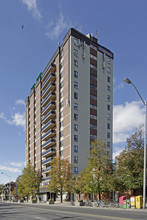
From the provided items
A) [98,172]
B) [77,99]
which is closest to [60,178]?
[98,172]

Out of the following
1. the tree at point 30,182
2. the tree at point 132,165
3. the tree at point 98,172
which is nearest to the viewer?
the tree at point 132,165

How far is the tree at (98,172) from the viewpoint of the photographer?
3640 centimetres

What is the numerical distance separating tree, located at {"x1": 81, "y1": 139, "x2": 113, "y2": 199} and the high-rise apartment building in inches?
751

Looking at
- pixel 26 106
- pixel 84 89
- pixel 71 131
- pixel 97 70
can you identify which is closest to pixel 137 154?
pixel 71 131

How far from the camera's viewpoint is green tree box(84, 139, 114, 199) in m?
36.4

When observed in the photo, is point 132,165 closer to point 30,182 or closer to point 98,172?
point 98,172

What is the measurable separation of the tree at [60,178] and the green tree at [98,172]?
41.8 ft

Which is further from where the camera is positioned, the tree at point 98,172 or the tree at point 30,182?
the tree at point 30,182

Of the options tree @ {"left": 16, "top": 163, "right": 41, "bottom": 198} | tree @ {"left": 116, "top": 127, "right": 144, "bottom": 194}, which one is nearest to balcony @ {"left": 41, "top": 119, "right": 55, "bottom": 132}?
tree @ {"left": 16, "top": 163, "right": 41, "bottom": 198}

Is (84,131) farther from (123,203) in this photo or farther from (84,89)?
(123,203)

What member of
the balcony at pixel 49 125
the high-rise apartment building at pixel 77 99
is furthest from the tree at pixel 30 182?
the balcony at pixel 49 125

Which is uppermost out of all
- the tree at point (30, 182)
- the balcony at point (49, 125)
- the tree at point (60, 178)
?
the balcony at point (49, 125)

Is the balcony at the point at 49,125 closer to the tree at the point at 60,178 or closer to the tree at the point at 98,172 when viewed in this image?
the tree at the point at 60,178

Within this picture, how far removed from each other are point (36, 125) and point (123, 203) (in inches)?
2462
